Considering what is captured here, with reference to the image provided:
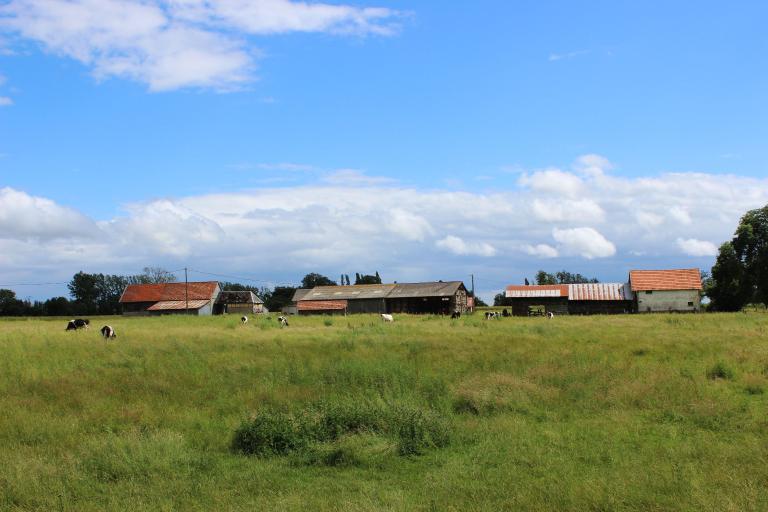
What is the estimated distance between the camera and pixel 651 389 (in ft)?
47.1

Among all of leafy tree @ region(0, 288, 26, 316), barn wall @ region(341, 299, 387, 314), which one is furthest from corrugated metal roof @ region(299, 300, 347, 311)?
leafy tree @ region(0, 288, 26, 316)

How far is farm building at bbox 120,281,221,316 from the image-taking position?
95.1 meters

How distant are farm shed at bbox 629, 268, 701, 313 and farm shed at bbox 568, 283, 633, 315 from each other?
4.93 ft

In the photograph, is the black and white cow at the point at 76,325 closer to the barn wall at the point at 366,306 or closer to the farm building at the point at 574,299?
the farm building at the point at 574,299

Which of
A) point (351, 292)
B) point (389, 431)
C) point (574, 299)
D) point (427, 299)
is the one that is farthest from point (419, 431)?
point (351, 292)

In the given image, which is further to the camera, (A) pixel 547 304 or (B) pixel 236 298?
(B) pixel 236 298

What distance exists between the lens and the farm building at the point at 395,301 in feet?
286

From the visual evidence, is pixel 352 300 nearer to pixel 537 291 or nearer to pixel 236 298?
pixel 236 298

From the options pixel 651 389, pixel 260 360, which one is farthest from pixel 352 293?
pixel 651 389

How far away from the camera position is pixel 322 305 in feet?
290

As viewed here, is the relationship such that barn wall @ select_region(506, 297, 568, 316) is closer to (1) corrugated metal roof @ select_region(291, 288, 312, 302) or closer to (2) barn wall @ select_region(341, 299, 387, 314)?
(2) barn wall @ select_region(341, 299, 387, 314)

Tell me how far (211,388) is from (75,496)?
24.3 ft

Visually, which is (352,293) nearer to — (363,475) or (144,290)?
(144,290)

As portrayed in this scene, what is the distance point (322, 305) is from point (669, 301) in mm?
43768
